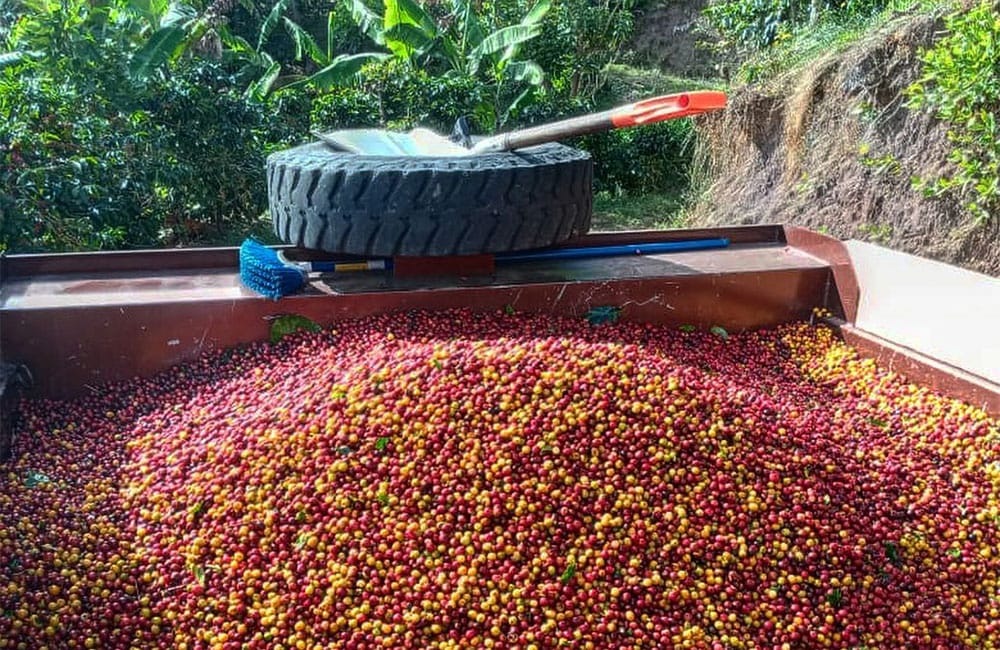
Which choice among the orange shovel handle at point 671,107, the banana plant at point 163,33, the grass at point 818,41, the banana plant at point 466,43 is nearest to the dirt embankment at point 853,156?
the grass at point 818,41

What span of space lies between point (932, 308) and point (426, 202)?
6.30ft

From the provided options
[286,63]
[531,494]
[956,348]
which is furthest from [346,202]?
[286,63]

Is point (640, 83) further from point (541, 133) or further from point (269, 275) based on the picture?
point (269, 275)

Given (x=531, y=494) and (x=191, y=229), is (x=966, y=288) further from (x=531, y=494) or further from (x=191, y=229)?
A: (x=191, y=229)

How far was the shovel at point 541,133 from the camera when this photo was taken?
108 inches

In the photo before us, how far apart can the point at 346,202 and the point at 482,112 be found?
6.26 metres

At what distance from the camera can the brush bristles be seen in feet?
9.25

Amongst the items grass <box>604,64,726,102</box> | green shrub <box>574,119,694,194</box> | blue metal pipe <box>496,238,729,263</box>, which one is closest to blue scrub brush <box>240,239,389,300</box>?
blue metal pipe <box>496,238,729,263</box>

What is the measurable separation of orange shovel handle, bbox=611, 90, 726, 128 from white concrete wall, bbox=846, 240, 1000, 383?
1.03 metres

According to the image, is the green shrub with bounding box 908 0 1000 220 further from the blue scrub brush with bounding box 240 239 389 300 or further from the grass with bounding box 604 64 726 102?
the grass with bounding box 604 64 726 102

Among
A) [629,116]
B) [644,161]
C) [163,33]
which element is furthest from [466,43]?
[629,116]

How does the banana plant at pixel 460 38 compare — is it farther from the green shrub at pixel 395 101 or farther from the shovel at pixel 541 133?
the shovel at pixel 541 133

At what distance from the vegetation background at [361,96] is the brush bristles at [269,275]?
2439 millimetres

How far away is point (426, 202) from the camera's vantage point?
2814 mm
